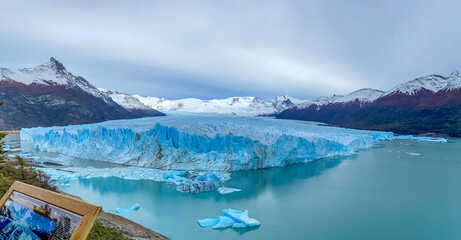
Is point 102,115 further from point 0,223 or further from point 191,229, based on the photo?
point 0,223

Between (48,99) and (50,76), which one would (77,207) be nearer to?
(48,99)

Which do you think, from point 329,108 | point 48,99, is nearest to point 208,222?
point 48,99

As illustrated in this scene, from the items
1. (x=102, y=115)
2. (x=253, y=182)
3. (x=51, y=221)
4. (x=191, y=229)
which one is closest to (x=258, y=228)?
(x=191, y=229)

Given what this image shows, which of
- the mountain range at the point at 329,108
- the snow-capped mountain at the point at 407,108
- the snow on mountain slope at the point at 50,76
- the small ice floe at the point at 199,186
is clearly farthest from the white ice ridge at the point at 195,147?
the snow on mountain slope at the point at 50,76

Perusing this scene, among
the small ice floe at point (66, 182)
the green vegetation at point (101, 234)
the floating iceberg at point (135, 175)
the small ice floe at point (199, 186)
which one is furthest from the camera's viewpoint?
the floating iceberg at point (135, 175)

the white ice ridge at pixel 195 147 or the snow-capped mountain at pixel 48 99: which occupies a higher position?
the snow-capped mountain at pixel 48 99

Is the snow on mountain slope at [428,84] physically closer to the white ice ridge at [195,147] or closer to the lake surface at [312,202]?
the lake surface at [312,202]

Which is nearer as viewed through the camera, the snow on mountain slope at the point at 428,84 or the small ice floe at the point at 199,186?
the small ice floe at the point at 199,186
